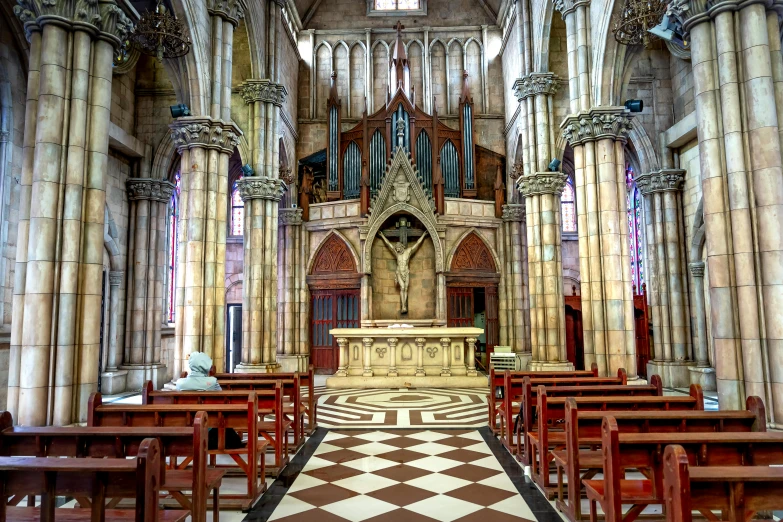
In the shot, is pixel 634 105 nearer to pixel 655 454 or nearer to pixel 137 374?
pixel 655 454

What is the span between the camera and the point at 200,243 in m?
11.7

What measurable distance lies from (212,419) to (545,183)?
1193 centimetres

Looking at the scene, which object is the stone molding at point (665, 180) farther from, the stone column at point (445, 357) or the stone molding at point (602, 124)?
the stone column at point (445, 357)

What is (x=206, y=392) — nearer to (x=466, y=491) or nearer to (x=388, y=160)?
(x=466, y=491)

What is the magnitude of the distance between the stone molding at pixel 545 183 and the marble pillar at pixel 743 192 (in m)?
7.86

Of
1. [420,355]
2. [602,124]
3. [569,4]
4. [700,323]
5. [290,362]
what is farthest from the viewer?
[290,362]

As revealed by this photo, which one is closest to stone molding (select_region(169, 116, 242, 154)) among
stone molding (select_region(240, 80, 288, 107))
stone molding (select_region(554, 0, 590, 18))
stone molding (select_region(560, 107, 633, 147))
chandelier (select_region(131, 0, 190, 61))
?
chandelier (select_region(131, 0, 190, 61))

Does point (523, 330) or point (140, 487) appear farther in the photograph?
point (523, 330)

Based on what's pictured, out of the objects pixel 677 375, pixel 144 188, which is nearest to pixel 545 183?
pixel 677 375

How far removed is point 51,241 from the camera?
7.02 meters

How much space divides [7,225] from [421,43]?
18.2 m

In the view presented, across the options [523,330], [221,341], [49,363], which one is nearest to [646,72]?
[523,330]

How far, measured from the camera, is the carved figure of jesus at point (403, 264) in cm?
1959

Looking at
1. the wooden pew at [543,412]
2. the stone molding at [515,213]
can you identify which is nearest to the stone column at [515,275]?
the stone molding at [515,213]
